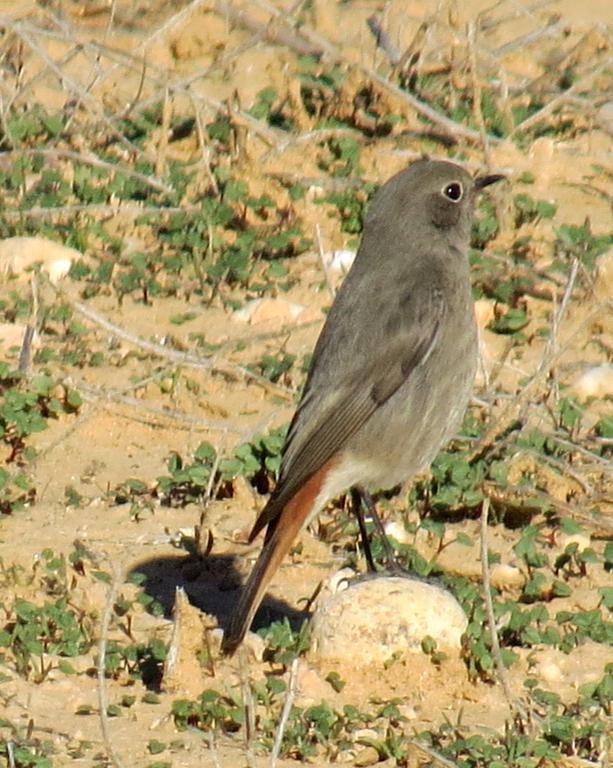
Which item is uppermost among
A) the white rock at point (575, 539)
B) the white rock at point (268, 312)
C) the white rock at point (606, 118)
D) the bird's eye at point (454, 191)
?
the bird's eye at point (454, 191)

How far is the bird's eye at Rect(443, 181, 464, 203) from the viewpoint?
760 cm

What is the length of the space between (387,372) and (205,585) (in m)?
1.11

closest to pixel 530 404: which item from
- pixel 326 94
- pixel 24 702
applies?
pixel 24 702

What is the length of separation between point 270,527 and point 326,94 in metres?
4.49

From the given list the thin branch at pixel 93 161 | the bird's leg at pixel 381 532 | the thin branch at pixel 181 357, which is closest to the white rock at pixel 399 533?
the bird's leg at pixel 381 532

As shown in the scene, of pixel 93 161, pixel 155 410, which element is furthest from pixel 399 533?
pixel 93 161

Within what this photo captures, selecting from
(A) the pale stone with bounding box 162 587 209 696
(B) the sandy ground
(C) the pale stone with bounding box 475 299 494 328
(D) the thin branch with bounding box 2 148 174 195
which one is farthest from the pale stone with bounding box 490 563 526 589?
(D) the thin branch with bounding box 2 148 174 195

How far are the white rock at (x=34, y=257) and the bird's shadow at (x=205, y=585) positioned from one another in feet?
7.92

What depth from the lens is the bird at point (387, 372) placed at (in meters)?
7.01

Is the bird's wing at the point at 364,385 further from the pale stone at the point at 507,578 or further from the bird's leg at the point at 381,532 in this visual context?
the pale stone at the point at 507,578

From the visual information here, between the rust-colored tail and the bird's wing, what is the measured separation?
0.10 m

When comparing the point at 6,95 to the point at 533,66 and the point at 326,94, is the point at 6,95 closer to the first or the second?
the point at 326,94

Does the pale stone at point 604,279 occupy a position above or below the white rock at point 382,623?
above

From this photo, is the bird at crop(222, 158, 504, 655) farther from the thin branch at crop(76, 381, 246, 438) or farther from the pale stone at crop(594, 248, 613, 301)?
the pale stone at crop(594, 248, 613, 301)
